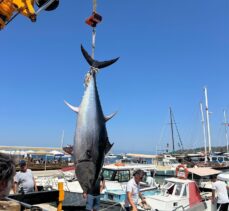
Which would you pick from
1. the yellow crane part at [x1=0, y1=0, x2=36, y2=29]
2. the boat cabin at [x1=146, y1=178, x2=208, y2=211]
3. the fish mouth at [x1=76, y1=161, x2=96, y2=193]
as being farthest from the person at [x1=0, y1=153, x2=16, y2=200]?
the boat cabin at [x1=146, y1=178, x2=208, y2=211]

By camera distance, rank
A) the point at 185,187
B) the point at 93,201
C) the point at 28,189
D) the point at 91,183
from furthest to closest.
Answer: the point at 185,187, the point at 28,189, the point at 93,201, the point at 91,183

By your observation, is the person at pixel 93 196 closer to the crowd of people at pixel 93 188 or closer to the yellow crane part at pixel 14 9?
the crowd of people at pixel 93 188

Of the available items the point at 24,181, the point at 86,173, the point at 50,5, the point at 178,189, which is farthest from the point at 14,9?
the point at 178,189

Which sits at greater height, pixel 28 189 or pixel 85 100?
pixel 85 100

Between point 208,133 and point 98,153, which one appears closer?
point 98,153

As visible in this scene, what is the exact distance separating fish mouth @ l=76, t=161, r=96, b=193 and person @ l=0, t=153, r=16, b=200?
135 cm

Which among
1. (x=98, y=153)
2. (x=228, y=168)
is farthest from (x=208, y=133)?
(x=98, y=153)

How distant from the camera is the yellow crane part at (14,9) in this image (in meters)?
6.69

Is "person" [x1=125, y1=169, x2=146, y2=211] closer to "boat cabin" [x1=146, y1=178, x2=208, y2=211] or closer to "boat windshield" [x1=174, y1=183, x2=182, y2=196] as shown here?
"boat cabin" [x1=146, y1=178, x2=208, y2=211]

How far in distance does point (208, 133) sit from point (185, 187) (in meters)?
31.6

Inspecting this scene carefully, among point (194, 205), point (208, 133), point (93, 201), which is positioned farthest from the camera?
point (208, 133)

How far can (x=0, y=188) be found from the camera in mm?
1697

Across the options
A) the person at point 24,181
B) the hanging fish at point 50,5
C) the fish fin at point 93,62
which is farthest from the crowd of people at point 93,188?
the hanging fish at point 50,5

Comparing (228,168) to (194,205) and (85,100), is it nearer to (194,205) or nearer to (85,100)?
(194,205)
